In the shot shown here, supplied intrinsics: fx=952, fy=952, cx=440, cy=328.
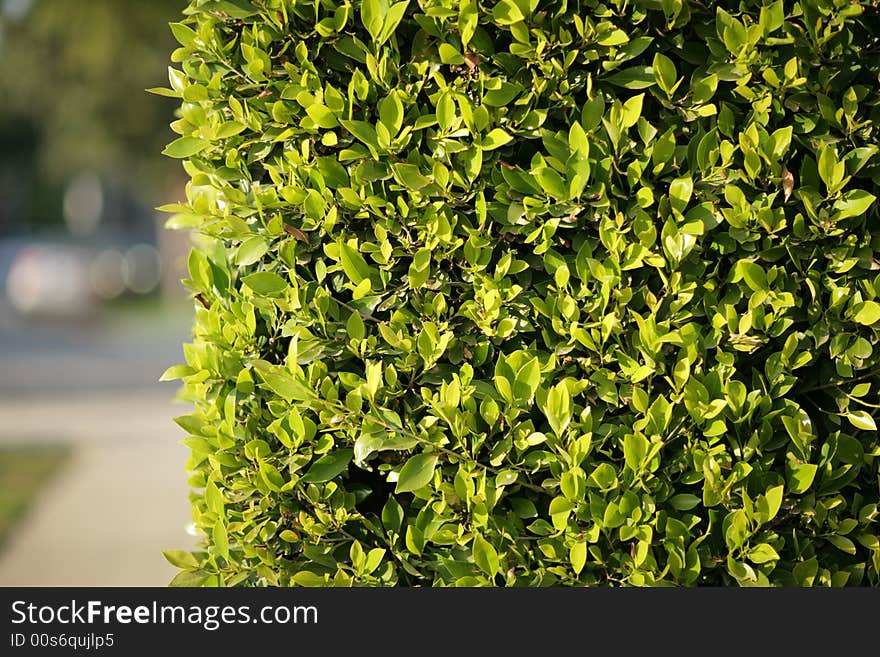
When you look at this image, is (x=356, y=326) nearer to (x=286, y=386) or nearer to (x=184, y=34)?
(x=286, y=386)

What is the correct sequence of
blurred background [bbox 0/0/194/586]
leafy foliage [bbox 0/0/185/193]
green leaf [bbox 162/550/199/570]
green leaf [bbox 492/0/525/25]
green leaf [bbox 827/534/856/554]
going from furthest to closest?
leafy foliage [bbox 0/0/185/193]
blurred background [bbox 0/0/194/586]
green leaf [bbox 162/550/199/570]
green leaf [bbox 827/534/856/554]
green leaf [bbox 492/0/525/25]

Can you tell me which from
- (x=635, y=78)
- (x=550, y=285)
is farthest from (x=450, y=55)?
(x=550, y=285)

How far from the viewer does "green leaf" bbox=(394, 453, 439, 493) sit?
2.15 meters

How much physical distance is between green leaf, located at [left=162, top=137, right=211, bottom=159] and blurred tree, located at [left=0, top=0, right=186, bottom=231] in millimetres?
5617

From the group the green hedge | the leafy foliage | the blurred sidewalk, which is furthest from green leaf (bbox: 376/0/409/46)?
the leafy foliage

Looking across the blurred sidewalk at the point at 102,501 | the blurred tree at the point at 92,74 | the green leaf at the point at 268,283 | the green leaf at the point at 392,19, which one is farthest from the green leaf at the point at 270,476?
the blurred tree at the point at 92,74

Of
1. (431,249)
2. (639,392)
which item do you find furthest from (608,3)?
(639,392)

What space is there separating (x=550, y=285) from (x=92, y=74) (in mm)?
13901

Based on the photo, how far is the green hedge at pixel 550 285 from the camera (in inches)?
84.5

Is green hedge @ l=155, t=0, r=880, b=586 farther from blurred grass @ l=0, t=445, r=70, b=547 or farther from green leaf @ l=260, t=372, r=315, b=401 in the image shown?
blurred grass @ l=0, t=445, r=70, b=547

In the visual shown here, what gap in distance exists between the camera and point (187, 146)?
2295mm

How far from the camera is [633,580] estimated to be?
7.06 ft

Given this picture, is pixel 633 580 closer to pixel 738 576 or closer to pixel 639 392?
pixel 738 576

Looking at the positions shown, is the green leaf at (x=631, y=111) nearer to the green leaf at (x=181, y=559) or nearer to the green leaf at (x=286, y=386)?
the green leaf at (x=286, y=386)
